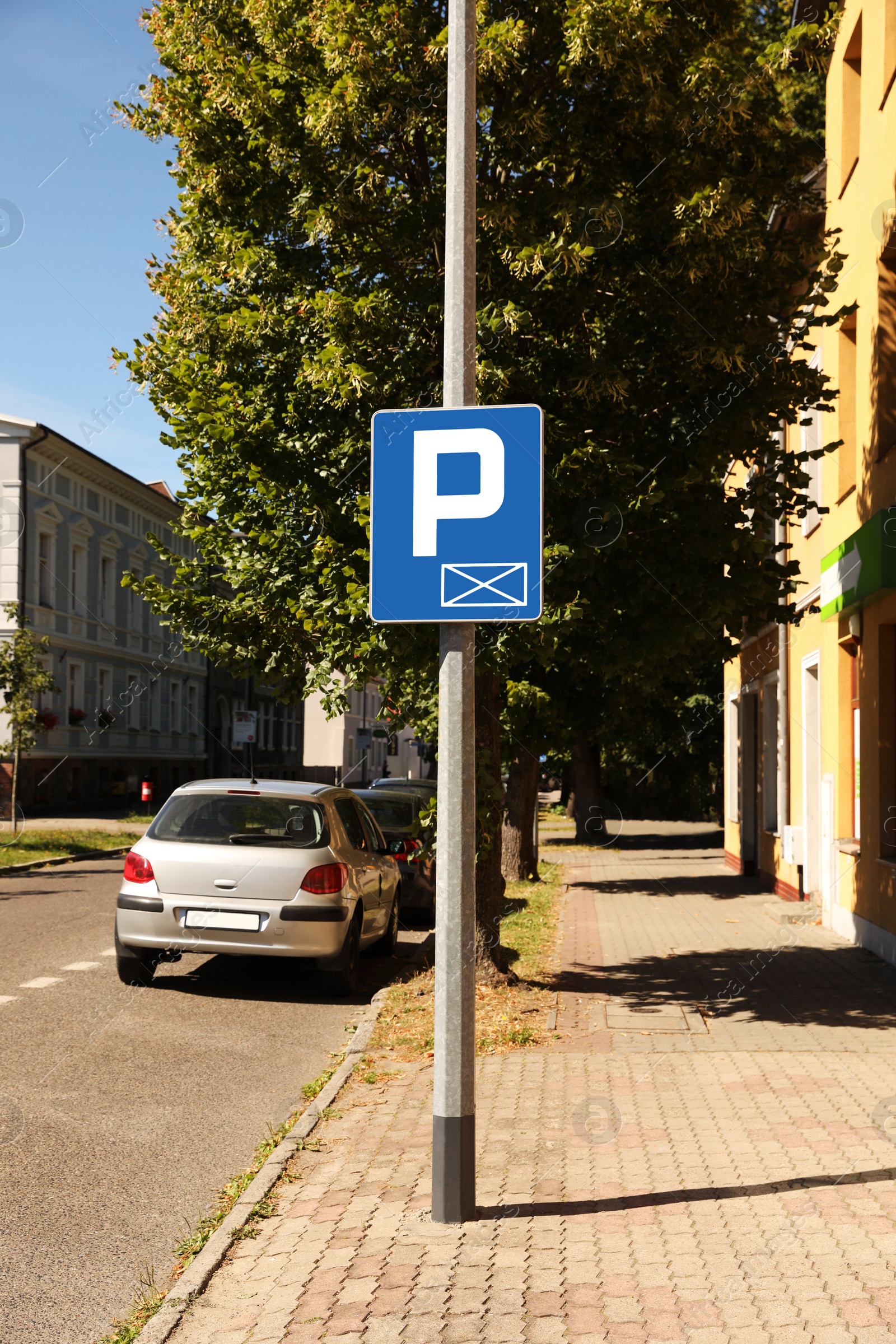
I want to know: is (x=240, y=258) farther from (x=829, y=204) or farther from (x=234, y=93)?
(x=829, y=204)

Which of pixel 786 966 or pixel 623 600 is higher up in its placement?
pixel 623 600

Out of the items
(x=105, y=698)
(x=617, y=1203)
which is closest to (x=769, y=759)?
(x=617, y=1203)

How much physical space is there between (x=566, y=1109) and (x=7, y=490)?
3494 cm

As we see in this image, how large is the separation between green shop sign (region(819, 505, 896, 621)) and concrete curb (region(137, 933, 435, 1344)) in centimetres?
599

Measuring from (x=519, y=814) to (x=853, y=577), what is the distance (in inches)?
316

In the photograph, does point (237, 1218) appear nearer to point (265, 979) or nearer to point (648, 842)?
point (265, 979)

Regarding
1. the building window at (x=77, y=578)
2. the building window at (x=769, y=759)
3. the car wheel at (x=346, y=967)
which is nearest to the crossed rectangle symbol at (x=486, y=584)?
the car wheel at (x=346, y=967)

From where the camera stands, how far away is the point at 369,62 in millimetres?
8328

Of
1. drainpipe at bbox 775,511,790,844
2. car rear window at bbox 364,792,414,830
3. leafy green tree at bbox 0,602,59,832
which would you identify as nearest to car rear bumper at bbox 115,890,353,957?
car rear window at bbox 364,792,414,830

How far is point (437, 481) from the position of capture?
520 centimetres

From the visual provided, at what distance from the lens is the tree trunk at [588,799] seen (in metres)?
31.3

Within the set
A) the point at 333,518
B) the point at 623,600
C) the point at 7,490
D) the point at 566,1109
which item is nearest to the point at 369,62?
the point at 333,518

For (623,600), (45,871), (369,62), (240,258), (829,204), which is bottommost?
(45,871)

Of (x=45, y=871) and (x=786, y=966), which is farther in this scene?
(x=45, y=871)
